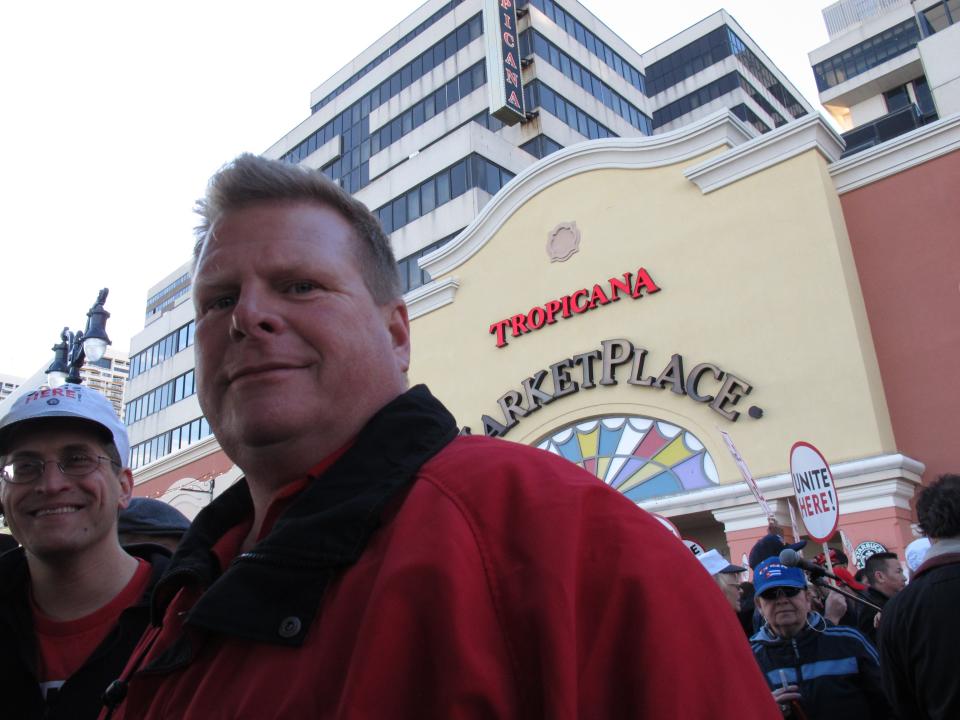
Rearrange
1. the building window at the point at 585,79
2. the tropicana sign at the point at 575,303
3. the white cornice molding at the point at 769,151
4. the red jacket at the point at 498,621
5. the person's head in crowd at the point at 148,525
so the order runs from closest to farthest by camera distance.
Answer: the red jacket at the point at 498,621 < the person's head in crowd at the point at 148,525 < the white cornice molding at the point at 769,151 < the tropicana sign at the point at 575,303 < the building window at the point at 585,79

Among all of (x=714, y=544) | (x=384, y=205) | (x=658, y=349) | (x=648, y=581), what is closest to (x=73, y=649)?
(x=648, y=581)

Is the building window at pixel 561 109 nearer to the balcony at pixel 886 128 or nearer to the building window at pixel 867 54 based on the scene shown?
the balcony at pixel 886 128

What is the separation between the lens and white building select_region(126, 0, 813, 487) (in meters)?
26.4

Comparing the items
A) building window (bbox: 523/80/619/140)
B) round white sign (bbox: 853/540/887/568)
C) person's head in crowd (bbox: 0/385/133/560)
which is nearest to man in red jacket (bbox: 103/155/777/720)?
person's head in crowd (bbox: 0/385/133/560)

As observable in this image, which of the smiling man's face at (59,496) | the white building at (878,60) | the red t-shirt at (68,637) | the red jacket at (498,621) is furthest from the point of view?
the white building at (878,60)

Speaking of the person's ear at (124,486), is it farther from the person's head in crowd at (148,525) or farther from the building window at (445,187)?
the building window at (445,187)

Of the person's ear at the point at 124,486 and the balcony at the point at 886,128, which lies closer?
the person's ear at the point at 124,486

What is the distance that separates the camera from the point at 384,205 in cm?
2905

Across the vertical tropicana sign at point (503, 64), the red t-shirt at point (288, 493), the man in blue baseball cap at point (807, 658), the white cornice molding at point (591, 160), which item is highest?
the vertical tropicana sign at point (503, 64)

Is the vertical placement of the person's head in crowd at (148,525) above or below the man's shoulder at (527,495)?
above

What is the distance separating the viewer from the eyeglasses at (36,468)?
9.00 feet

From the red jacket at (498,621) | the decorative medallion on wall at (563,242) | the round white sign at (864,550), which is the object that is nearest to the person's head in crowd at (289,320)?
the red jacket at (498,621)

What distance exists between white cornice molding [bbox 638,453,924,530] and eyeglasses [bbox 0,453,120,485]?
1230 cm

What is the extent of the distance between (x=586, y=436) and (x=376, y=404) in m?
14.8
